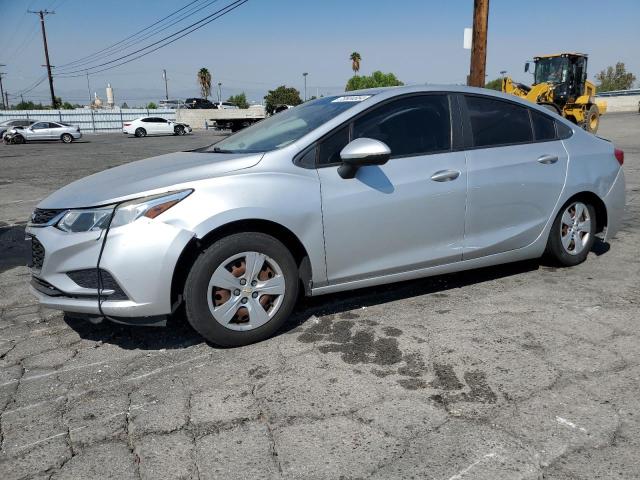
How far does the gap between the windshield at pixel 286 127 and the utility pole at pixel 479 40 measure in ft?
24.4

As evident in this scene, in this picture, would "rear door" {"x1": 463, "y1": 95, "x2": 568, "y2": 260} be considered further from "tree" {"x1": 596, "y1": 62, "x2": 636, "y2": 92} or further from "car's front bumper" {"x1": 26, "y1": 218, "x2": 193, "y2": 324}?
"tree" {"x1": 596, "y1": 62, "x2": 636, "y2": 92}

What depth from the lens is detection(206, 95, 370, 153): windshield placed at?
3.72 metres

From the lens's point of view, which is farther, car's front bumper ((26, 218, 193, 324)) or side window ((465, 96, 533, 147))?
side window ((465, 96, 533, 147))

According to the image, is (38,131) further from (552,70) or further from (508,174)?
(508,174)

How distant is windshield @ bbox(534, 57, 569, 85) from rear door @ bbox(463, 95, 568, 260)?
19742 millimetres

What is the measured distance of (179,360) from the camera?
10.6 ft

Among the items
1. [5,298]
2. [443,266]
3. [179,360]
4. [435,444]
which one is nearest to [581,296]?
[443,266]

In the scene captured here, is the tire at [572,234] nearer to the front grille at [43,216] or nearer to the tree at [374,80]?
the front grille at [43,216]

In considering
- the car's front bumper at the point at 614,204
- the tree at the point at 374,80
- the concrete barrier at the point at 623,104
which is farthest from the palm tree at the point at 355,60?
the car's front bumper at the point at 614,204

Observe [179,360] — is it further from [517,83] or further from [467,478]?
[517,83]

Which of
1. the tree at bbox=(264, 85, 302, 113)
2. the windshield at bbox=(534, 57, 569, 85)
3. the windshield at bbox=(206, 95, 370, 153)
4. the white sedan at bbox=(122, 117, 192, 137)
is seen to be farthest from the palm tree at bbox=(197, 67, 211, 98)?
the windshield at bbox=(206, 95, 370, 153)

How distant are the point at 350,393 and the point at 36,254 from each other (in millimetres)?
2107

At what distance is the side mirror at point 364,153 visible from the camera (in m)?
3.38

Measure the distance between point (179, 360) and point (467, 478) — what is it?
1810 millimetres
